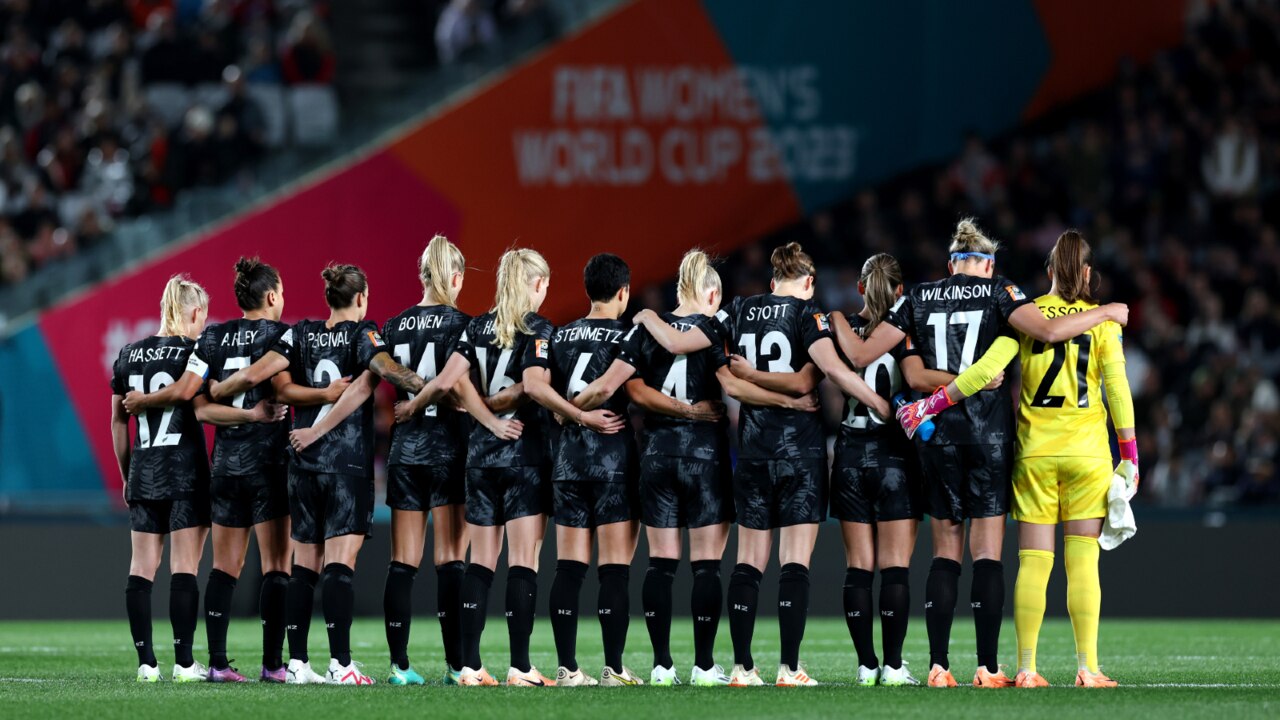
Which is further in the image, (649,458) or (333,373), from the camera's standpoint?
(333,373)

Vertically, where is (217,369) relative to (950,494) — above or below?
above

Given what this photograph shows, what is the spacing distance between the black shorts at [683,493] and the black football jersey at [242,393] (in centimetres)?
217

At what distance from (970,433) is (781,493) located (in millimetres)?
1049

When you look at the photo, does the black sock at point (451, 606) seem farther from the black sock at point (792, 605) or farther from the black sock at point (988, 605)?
the black sock at point (988, 605)

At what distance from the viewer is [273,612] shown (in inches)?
409

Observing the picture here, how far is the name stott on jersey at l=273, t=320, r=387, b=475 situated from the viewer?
10.2 meters

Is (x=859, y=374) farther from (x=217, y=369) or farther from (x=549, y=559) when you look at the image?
(x=549, y=559)

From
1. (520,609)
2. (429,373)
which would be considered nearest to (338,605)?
(520,609)

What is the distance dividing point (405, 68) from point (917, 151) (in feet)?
21.6

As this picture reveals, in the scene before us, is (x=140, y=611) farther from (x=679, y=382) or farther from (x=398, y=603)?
(x=679, y=382)

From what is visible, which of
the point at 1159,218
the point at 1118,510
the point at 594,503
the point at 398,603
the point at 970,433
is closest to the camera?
the point at 1118,510

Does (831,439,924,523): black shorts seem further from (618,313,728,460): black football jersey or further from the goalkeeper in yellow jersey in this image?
(618,313,728,460): black football jersey

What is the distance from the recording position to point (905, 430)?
961cm

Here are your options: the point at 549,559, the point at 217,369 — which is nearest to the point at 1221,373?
the point at 549,559
